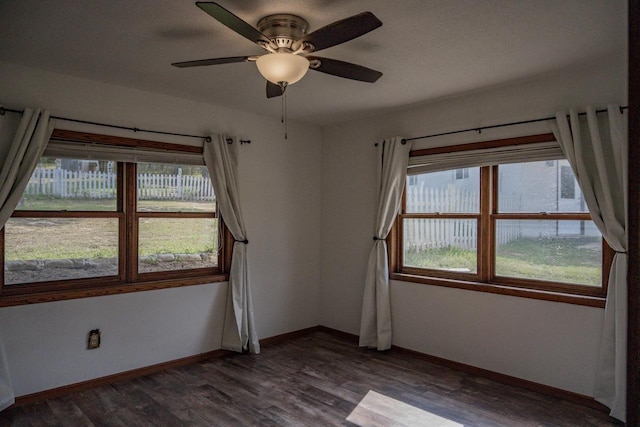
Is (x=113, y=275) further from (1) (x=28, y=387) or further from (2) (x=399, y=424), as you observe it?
(2) (x=399, y=424)

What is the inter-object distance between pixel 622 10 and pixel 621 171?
3.93 feet

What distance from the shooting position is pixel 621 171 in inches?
115

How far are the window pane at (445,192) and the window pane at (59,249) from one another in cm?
297

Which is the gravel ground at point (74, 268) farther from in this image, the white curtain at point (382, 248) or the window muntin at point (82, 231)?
the white curtain at point (382, 248)

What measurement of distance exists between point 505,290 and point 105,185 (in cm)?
364

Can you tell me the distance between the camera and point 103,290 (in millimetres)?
3518

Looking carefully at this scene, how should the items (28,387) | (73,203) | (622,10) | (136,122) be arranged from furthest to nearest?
1. (136,122)
2. (73,203)
3. (28,387)
4. (622,10)

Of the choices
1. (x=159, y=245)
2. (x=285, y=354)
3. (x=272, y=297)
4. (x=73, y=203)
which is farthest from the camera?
(x=272, y=297)

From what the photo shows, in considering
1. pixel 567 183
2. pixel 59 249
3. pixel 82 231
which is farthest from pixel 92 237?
pixel 567 183

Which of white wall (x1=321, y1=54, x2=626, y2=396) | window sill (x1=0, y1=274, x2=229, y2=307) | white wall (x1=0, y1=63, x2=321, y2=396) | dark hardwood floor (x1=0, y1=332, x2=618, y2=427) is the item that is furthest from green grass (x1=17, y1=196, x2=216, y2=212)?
white wall (x1=321, y1=54, x2=626, y2=396)

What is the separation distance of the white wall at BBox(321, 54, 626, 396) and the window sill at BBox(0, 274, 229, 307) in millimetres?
1515

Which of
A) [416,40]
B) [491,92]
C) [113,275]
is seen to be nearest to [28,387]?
[113,275]

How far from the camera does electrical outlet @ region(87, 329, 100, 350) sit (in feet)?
11.3

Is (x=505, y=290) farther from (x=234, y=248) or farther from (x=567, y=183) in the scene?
(x=234, y=248)
